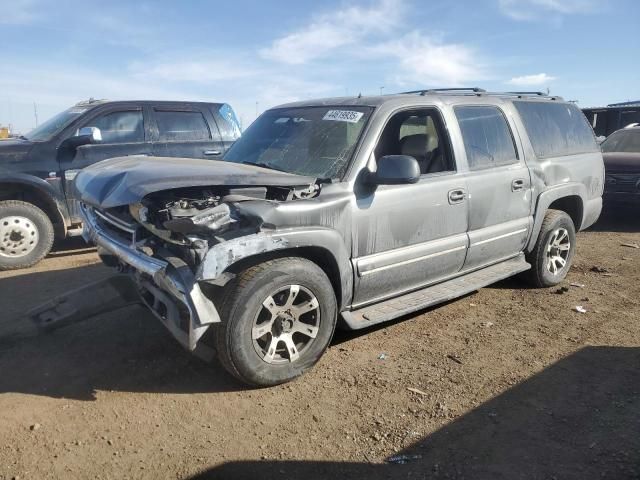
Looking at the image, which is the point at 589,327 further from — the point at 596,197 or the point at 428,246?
the point at 596,197

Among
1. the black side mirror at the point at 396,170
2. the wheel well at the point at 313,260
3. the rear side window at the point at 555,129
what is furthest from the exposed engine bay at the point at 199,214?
the rear side window at the point at 555,129

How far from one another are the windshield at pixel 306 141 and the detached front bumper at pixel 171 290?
1.23 meters

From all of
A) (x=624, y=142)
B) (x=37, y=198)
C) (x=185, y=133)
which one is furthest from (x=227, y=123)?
(x=624, y=142)

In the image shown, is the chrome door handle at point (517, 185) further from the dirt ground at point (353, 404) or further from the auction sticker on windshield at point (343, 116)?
the auction sticker on windshield at point (343, 116)

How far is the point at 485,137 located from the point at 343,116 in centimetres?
141

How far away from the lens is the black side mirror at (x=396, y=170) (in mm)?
3566

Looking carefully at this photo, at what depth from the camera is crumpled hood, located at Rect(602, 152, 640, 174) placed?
8734 mm

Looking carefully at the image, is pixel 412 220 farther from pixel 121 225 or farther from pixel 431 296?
pixel 121 225

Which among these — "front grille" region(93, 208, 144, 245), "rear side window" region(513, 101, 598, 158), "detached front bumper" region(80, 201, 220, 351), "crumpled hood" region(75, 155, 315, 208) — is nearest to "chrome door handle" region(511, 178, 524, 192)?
"rear side window" region(513, 101, 598, 158)

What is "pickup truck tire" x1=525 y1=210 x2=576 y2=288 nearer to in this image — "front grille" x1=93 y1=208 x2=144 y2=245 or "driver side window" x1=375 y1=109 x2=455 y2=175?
"driver side window" x1=375 y1=109 x2=455 y2=175

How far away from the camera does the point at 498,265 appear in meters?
4.94

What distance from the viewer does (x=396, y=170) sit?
140 inches

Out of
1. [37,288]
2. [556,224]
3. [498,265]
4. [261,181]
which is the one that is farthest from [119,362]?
[556,224]

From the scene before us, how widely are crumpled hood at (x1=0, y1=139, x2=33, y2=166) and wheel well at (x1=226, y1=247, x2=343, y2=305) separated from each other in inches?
179
